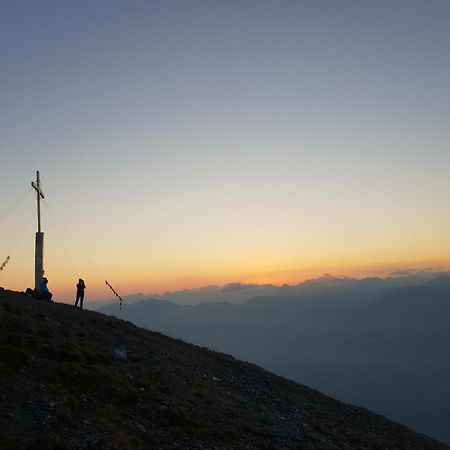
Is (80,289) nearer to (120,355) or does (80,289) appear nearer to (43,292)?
(43,292)

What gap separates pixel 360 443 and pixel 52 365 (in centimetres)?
1769

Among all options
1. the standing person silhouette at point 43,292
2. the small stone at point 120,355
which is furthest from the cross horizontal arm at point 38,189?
the small stone at point 120,355

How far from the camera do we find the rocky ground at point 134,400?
1816cm

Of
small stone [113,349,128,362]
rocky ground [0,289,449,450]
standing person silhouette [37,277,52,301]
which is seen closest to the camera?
rocky ground [0,289,449,450]

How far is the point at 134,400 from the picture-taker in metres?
21.7

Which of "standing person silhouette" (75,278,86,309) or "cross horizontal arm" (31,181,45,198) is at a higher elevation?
"cross horizontal arm" (31,181,45,198)

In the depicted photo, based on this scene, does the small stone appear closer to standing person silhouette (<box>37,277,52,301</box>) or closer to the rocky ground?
the rocky ground

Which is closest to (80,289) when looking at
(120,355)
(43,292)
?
(43,292)

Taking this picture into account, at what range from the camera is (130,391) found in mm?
22125

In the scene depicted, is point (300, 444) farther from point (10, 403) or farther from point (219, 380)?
point (10, 403)

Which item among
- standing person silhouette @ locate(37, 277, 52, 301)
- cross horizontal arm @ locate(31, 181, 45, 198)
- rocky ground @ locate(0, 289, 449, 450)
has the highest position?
cross horizontal arm @ locate(31, 181, 45, 198)

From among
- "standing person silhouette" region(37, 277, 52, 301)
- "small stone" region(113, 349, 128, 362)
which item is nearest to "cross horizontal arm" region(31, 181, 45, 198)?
"standing person silhouette" region(37, 277, 52, 301)

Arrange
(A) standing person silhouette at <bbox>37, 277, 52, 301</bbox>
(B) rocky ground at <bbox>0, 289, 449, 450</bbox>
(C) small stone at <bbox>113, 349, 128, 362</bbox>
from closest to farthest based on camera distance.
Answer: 1. (B) rocky ground at <bbox>0, 289, 449, 450</bbox>
2. (C) small stone at <bbox>113, 349, 128, 362</bbox>
3. (A) standing person silhouette at <bbox>37, 277, 52, 301</bbox>

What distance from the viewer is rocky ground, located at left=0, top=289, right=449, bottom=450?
59.6 feet
